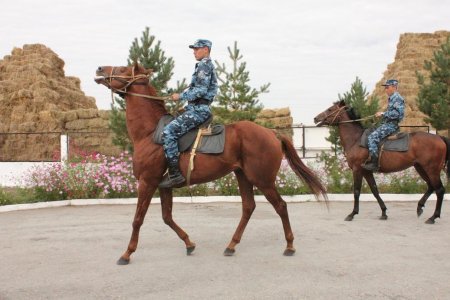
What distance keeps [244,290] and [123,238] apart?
3.58m

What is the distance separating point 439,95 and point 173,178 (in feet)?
47.8

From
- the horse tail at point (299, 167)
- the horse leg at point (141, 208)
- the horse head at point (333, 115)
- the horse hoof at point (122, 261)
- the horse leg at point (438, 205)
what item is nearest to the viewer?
the horse hoof at point (122, 261)

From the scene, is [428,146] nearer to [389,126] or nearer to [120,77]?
[389,126]

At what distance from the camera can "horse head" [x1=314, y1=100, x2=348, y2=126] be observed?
35.5 feet

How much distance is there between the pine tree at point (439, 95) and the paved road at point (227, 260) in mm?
8240

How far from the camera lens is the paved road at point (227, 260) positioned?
4.86 metres

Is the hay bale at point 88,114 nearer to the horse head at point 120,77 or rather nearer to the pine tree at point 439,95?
the pine tree at point 439,95

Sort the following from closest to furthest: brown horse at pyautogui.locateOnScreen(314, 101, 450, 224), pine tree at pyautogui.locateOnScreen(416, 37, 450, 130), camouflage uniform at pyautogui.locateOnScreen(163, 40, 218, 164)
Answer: camouflage uniform at pyautogui.locateOnScreen(163, 40, 218, 164) → brown horse at pyautogui.locateOnScreen(314, 101, 450, 224) → pine tree at pyautogui.locateOnScreen(416, 37, 450, 130)

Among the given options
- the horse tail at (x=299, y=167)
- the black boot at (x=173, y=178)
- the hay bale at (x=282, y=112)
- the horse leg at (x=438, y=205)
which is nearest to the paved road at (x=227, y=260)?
the horse leg at (x=438, y=205)

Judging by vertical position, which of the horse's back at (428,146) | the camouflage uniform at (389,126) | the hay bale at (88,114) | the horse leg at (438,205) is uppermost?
the hay bale at (88,114)

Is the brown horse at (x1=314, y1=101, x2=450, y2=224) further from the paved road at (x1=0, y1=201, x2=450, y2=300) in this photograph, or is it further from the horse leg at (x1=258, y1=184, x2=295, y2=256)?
the horse leg at (x1=258, y1=184, x2=295, y2=256)

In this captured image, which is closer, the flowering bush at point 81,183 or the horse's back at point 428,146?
the horse's back at point 428,146

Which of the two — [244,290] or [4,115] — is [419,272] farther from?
[4,115]

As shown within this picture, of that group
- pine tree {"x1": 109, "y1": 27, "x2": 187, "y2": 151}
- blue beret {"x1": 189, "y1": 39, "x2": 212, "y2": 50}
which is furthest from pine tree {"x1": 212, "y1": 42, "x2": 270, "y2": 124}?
blue beret {"x1": 189, "y1": 39, "x2": 212, "y2": 50}
